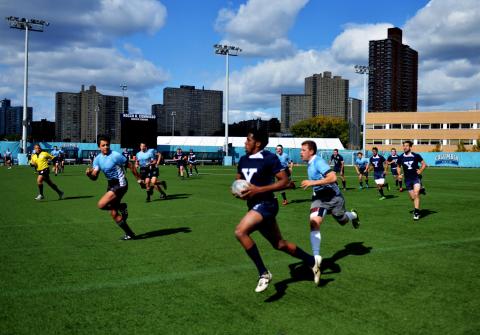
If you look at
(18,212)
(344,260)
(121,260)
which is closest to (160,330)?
(121,260)

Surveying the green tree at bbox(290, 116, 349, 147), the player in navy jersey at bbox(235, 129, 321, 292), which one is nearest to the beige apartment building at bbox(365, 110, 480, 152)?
the green tree at bbox(290, 116, 349, 147)

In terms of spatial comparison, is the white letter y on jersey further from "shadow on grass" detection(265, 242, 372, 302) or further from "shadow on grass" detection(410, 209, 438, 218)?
"shadow on grass" detection(410, 209, 438, 218)

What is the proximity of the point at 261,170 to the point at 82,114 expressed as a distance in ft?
573

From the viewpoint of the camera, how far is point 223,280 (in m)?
6.23

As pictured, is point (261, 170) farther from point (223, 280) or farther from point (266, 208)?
point (223, 280)

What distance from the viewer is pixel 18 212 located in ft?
42.7

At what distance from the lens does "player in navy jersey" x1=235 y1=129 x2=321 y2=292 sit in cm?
553

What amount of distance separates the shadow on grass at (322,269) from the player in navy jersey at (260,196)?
328mm

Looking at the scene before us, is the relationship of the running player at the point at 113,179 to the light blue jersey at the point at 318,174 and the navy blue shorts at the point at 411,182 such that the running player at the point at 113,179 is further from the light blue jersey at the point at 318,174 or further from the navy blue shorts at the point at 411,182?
the navy blue shorts at the point at 411,182

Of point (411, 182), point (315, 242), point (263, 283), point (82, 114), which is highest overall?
point (82, 114)

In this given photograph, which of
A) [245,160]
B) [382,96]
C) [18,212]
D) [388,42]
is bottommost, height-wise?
[18,212]

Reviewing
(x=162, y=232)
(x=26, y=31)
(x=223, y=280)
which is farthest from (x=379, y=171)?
(x=26, y=31)

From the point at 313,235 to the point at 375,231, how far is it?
3918 millimetres

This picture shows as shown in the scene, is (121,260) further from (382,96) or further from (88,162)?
(382,96)
